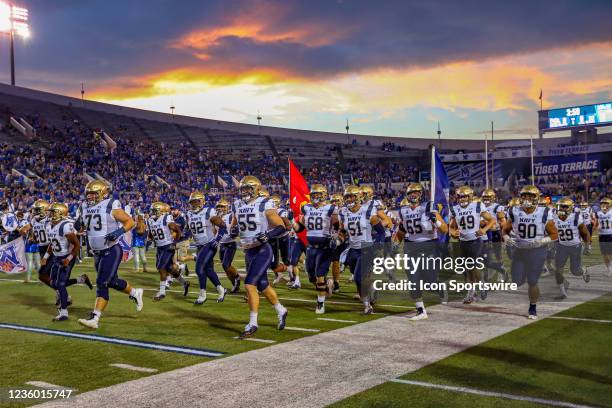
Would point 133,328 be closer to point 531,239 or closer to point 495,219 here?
point 531,239

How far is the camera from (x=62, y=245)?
29.6 feet

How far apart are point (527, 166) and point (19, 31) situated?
131 ft

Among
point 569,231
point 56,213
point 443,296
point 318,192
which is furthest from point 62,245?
point 569,231

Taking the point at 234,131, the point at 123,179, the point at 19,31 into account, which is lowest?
the point at 123,179

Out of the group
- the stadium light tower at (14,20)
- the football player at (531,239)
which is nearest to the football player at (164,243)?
the football player at (531,239)

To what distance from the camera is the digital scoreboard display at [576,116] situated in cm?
4669

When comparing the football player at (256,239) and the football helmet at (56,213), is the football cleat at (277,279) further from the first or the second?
the football player at (256,239)

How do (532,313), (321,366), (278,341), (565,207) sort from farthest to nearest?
(565,207) < (532,313) < (278,341) < (321,366)

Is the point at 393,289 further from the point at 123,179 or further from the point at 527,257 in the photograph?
the point at 123,179

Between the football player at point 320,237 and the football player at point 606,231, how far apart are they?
22.6 feet

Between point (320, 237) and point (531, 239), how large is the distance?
3276mm

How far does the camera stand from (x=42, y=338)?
298 inches

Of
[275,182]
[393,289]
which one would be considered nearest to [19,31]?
[275,182]

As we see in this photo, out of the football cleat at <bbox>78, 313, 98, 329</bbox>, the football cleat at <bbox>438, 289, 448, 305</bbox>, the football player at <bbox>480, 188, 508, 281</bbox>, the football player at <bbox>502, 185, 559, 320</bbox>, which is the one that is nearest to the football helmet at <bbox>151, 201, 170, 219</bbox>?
the football cleat at <bbox>78, 313, 98, 329</bbox>
